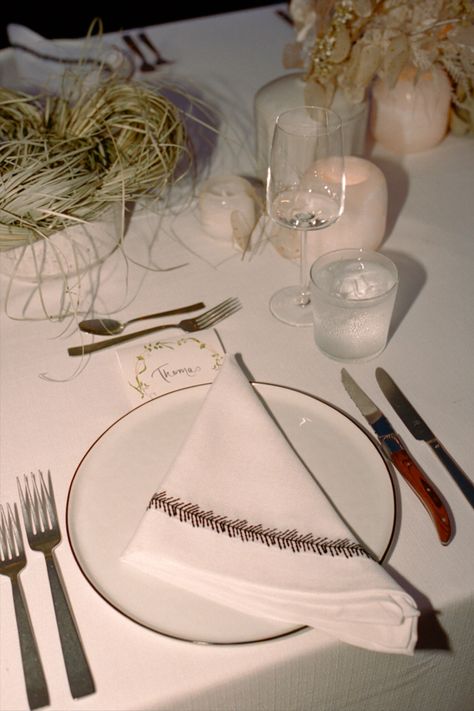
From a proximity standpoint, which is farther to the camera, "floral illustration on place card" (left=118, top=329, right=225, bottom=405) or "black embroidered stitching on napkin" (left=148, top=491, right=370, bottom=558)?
"floral illustration on place card" (left=118, top=329, right=225, bottom=405)

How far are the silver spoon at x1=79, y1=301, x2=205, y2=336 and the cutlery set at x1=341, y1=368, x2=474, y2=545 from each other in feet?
0.84

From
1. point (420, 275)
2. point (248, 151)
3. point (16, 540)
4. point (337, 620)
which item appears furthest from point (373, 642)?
point (248, 151)

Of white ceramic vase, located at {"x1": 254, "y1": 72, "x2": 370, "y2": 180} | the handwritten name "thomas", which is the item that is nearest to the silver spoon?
the handwritten name "thomas"

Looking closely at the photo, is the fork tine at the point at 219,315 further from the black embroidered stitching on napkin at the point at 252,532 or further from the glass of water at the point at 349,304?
the black embroidered stitching on napkin at the point at 252,532

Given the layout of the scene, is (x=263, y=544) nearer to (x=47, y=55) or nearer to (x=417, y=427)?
(x=417, y=427)

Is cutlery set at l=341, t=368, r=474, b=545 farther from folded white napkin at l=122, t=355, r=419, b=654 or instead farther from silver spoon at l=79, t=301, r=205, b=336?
silver spoon at l=79, t=301, r=205, b=336

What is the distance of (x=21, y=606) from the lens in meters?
0.69

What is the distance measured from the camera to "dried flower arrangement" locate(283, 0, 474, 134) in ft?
3.71

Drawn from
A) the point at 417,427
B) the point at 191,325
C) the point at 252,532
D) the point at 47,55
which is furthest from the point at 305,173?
the point at 47,55

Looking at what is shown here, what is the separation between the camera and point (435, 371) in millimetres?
928

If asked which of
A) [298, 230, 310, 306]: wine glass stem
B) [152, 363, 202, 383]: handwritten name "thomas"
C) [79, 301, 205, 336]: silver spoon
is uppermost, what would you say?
[298, 230, 310, 306]: wine glass stem

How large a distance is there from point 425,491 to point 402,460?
1.8 inches

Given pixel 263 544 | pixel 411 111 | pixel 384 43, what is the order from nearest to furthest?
pixel 263 544
pixel 384 43
pixel 411 111

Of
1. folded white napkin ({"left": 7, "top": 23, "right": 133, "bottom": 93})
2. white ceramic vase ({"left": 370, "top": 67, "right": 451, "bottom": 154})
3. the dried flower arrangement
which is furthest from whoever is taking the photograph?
folded white napkin ({"left": 7, "top": 23, "right": 133, "bottom": 93})
